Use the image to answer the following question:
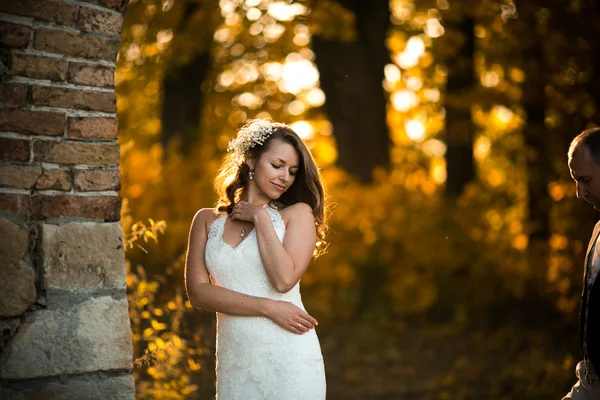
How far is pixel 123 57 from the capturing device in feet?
43.0

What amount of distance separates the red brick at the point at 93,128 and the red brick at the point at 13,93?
22cm

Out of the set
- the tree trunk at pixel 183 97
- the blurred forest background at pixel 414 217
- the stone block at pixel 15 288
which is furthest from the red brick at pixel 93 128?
the tree trunk at pixel 183 97

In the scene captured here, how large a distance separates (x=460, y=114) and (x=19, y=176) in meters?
8.39

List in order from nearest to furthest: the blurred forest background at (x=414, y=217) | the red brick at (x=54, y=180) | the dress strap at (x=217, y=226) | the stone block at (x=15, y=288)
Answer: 1. the stone block at (x=15, y=288)
2. the red brick at (x=54, y=180)
3. the dress strap at (x=217, y=226)
4. the blurred forest background at (x=414, y=217)

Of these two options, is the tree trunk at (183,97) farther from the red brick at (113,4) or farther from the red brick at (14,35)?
the red brick at (14,35)

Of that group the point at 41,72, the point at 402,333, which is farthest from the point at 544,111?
the point at 41,72

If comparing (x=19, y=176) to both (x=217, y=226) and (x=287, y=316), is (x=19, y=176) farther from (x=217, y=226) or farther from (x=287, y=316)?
(x=287, y=316)

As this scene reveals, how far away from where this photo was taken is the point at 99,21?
352 cm

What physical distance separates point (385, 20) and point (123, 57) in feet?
13.8

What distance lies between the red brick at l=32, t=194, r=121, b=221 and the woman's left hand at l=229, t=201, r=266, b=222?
1.99ft

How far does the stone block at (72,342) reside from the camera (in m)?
3.30

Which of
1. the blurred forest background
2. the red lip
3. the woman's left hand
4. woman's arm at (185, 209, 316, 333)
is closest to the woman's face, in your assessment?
the red lip

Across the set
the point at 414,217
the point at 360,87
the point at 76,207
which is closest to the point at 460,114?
the point at 360,87

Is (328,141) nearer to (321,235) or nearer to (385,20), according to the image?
(385,20)
